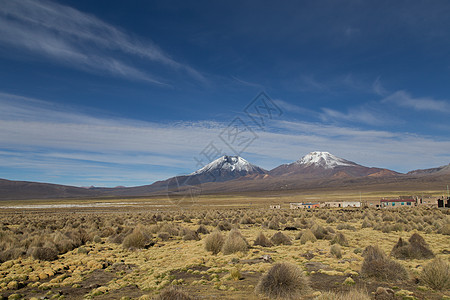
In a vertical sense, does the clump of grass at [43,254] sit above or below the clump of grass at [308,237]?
above

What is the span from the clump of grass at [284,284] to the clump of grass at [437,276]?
3739 mm

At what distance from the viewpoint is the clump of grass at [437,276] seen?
27.8 feet

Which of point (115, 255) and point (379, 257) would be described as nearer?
point (379, 257)

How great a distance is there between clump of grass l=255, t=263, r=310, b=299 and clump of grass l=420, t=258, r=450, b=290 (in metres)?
3.74

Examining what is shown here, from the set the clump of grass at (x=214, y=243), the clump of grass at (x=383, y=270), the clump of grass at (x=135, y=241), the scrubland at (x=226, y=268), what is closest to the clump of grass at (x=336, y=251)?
the scrubland at (x=226, y=268)

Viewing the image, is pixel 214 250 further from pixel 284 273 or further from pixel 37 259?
pixel 37 259

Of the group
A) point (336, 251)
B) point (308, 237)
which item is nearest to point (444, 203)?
point (308, 237)

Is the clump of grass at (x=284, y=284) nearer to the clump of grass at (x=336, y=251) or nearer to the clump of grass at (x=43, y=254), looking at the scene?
the clump of grass at (x=336, y=251)

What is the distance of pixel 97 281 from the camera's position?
10984 mm

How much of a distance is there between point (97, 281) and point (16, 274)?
12.0ft

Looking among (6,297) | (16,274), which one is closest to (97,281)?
(6,297)

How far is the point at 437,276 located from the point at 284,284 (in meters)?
4.61

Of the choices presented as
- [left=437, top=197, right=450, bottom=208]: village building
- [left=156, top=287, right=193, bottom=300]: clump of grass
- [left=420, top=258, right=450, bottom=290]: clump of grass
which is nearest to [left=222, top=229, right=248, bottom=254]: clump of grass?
[left=156, top=287, right=193, bottom=300]: clump of grass

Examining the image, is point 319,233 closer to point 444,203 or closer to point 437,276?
point 437,276
